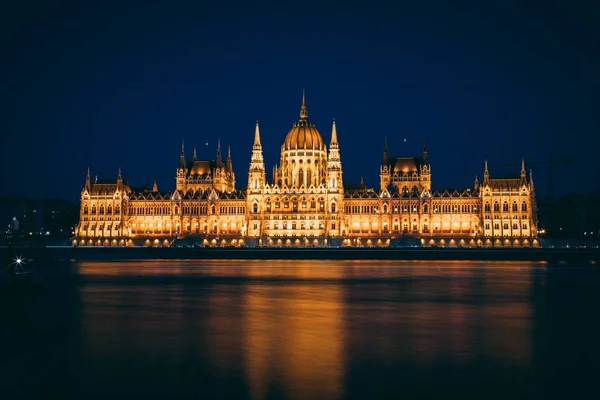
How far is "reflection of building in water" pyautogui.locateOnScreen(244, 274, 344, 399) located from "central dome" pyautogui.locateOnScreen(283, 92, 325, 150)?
114804mm

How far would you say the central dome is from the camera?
164 metres

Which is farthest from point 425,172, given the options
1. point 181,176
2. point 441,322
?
point 441,322

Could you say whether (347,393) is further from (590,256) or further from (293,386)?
(590,256)

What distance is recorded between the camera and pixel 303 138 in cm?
16462

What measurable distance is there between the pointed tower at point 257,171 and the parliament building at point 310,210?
189 mm

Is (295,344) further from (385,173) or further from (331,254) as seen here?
(385,173)

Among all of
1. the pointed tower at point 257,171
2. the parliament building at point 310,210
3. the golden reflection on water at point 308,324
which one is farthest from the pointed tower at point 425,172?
the golden reflection on water at point 308,324

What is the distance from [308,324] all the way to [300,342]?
5199 mm

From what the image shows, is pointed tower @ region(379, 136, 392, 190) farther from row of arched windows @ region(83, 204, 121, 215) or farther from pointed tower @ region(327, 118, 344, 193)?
row of arched windows @ region(83, 204, 121, 215)

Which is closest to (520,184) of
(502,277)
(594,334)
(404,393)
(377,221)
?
(377,221)

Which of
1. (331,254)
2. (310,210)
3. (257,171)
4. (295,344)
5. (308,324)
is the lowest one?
(295,344)

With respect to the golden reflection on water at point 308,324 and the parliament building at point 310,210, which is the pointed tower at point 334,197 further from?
the golden reflection on water at point 308,324

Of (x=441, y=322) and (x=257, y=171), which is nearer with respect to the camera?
(x=441, y=322)

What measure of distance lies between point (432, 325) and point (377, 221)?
396 feet
